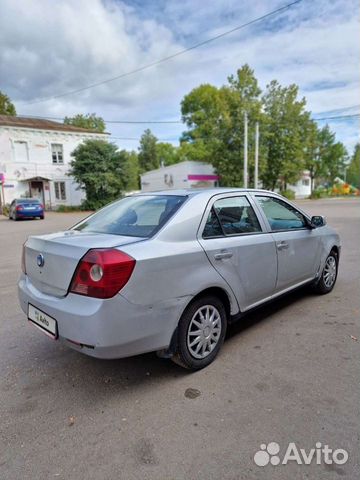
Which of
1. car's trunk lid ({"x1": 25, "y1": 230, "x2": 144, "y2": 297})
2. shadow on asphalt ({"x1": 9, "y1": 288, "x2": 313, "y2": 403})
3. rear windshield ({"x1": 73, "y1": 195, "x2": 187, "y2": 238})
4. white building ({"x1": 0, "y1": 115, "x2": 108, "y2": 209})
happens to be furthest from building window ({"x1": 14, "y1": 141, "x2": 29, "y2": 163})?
car's trunk lid ({"x1": 25, "y1": 230, "x2": 144, "y2": 297})

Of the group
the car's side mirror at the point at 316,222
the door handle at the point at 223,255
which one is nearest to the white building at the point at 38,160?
the car's side mirror at the point at 316,222

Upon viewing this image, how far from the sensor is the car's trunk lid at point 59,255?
94.1 inches

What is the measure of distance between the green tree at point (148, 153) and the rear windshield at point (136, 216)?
64.6m

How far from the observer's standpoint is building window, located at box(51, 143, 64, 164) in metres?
29.6

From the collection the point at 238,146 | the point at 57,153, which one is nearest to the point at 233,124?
the point at 238,146

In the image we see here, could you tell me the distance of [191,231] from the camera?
2.73 m

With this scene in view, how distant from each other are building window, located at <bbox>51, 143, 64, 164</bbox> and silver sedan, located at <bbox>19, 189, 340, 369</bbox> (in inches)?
1143

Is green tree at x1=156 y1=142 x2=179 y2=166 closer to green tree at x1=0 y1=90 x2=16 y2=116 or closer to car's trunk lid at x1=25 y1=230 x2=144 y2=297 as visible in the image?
green tree at x1=0 y1=90 x2=16 y2=116

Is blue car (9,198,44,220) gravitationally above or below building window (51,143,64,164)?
below

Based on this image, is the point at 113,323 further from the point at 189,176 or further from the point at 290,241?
the point at 189,176

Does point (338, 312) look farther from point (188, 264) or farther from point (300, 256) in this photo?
point (188, 264)

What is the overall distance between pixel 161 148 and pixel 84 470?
71455 mm

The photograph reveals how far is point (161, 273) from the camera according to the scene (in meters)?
2.41

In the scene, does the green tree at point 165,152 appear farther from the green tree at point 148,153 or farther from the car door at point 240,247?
the car door at point 240,247
